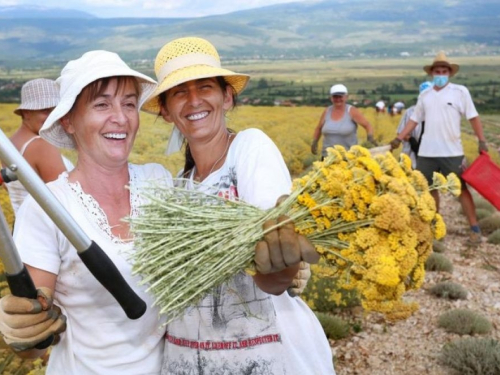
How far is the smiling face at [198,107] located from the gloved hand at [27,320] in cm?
81

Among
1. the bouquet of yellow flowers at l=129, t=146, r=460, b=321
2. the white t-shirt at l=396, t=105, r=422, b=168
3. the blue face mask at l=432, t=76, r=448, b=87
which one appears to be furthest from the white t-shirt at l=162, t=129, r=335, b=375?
the white t-shirt at l=396, t=105, r=422, b=168

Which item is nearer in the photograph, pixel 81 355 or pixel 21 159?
pixel 21 159

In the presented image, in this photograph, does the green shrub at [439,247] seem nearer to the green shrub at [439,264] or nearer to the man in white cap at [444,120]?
the green shrub at [439,264]

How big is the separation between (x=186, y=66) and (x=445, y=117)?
5.22 meters

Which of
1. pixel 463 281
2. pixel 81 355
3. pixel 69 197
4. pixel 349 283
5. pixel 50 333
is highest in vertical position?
pixel 69 197

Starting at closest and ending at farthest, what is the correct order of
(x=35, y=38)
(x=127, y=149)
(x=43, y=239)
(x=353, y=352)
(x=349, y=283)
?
(x=349, y=283) → (x=43, y=239) → (x=127, y=149) → (x=353, y=352) → (x=35, y=38)

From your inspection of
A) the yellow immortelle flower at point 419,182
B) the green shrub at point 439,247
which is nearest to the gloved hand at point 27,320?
the yellow immortelle flower at point 419,182

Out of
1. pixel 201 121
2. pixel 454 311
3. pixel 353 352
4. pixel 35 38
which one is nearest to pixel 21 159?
pixel 201 121

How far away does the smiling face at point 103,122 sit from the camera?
6.33 feet

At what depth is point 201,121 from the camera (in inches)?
81.0

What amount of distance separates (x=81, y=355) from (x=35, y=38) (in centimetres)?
15629

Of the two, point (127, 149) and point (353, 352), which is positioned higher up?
point (127, 149)

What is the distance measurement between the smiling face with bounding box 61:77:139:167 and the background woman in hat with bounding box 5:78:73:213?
1.54 meters

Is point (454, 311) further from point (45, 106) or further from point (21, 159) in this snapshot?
point (21, 159)
